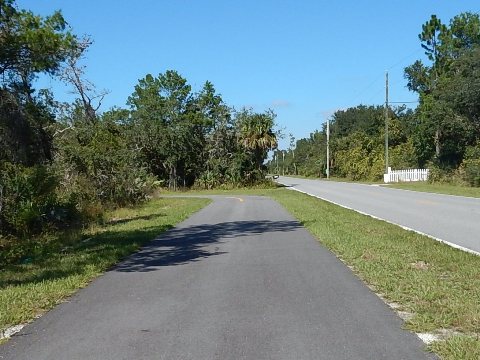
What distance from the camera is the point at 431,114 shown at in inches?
2014

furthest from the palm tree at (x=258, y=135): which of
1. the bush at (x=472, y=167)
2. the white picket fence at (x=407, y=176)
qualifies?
the bush at (x=472, y=167)

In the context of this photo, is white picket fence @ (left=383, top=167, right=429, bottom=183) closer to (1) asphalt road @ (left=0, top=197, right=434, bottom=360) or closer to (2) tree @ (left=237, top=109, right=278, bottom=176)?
(2) tree @ (left=237, top=109, right=278, bottom=176)

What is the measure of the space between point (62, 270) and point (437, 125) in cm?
4708

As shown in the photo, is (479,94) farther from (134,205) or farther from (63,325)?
(63,325)

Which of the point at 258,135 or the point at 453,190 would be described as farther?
the point at 258,135

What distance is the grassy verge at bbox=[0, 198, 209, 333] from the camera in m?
6.89

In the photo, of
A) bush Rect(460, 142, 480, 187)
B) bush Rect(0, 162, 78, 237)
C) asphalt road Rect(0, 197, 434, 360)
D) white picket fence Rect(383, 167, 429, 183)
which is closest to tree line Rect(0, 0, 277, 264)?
bush Rect(0, 162, 78, 237)

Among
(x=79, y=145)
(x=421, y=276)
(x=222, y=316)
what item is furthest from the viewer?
(x=79, y=145)

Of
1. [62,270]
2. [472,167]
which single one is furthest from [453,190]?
[62,270]

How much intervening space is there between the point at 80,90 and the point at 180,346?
23.0m

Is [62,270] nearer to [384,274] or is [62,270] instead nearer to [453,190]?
[384,274]

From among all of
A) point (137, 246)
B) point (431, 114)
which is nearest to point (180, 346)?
point (137, 246)

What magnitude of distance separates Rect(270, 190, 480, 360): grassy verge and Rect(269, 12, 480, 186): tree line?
3056 centimetres

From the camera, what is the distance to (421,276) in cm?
839
